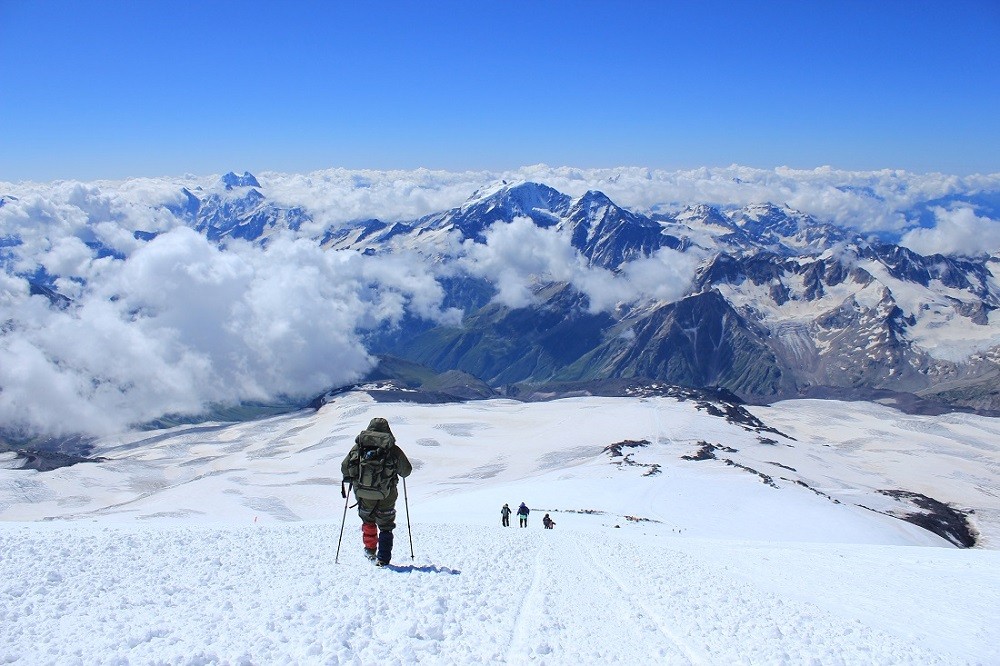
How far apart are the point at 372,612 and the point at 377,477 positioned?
4402 mm

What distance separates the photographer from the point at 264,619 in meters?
11.2

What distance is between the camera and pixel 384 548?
16266 millimetres

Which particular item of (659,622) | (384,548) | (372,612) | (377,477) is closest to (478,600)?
(372,612)

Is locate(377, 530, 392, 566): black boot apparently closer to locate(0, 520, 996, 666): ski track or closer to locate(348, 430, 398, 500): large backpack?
locate(0, 520, 996, 666): ski track

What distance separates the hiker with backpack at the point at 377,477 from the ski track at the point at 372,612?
89cm

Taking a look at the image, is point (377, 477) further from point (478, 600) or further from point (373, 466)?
point (478, 600)

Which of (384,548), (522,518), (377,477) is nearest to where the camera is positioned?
(377,477)

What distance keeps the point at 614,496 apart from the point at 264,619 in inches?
2647

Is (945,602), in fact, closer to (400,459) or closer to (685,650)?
(685,650)

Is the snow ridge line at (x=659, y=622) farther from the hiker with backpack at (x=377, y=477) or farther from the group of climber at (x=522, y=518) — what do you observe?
the group of climber at (x=522, y=518)

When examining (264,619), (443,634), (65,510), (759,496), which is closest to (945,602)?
(443,634)

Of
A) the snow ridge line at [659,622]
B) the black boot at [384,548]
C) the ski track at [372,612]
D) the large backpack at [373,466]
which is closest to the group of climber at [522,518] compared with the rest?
the snow ridge line at [659,622]

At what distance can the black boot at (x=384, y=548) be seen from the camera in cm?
1619

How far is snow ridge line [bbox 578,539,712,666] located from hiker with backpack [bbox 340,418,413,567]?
19.1 ft
